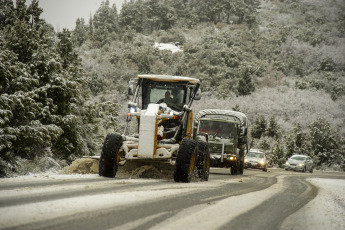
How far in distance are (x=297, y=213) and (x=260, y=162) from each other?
25.1m

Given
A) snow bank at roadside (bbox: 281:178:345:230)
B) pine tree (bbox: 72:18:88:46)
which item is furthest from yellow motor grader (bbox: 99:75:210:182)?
pine tree (bbox: 72:18:88:46)

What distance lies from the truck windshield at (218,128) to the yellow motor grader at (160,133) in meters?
8.76

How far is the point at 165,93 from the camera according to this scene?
1186 centimetres

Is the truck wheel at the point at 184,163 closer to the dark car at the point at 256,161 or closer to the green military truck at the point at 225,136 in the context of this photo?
the green military truck at the point at 225,136

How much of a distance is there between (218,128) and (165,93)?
9.73 metres

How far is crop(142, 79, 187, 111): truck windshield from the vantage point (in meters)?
11.7

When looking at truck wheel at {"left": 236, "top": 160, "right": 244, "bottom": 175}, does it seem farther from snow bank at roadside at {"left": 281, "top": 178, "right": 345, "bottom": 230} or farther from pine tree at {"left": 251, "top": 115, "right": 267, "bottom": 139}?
pine tree at {"left": 251, "top": 115, "right": 267, "bottom": 139}

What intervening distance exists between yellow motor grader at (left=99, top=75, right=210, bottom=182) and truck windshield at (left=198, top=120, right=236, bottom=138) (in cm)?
876

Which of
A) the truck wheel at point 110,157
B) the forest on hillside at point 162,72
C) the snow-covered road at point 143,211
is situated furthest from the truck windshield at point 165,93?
the snow-covered road at point 143,211

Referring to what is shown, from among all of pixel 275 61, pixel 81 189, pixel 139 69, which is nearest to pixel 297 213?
pixel 81 189

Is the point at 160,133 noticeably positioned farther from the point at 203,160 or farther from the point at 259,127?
the point at 259,127

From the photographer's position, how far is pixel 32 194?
5.96 m

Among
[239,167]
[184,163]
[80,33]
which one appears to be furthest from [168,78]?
[80,33]

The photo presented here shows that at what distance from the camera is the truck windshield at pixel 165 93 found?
38.5ft
